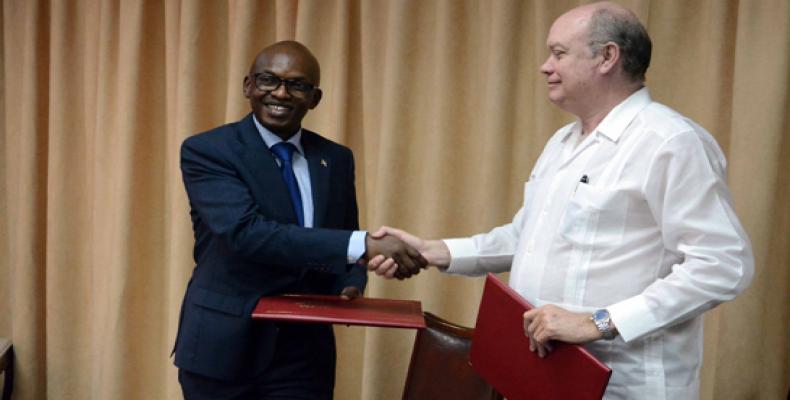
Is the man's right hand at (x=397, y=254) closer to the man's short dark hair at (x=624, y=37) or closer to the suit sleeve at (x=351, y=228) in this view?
the suit sleeve at (x=351, y=228)

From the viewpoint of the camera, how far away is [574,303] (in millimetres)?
1833

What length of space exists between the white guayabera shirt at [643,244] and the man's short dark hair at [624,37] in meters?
0.07

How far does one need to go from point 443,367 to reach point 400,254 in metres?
0.49

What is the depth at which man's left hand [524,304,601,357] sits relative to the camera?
1.70 m

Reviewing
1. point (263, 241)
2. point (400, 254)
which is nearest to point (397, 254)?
point (400, 254)

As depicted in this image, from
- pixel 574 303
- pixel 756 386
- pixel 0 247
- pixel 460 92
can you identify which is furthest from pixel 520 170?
pixel 0 247

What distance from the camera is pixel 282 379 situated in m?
2.14

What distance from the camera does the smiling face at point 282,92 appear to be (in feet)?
7.09

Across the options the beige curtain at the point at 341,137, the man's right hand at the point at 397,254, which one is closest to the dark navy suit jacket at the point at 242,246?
the man's right hand at the point at 397,254

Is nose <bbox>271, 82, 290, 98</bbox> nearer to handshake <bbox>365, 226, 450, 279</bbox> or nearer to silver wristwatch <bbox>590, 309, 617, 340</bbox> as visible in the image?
handshake <bbox>365, 226, 450, 279</bbox>

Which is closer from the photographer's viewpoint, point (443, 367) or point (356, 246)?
point (356, 246)

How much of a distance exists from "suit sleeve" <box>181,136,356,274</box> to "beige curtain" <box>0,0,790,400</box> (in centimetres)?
110

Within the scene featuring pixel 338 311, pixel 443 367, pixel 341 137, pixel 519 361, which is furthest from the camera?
pixel 341 137

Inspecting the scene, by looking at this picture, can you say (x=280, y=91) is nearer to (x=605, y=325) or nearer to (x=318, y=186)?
(x=318, y=186)
